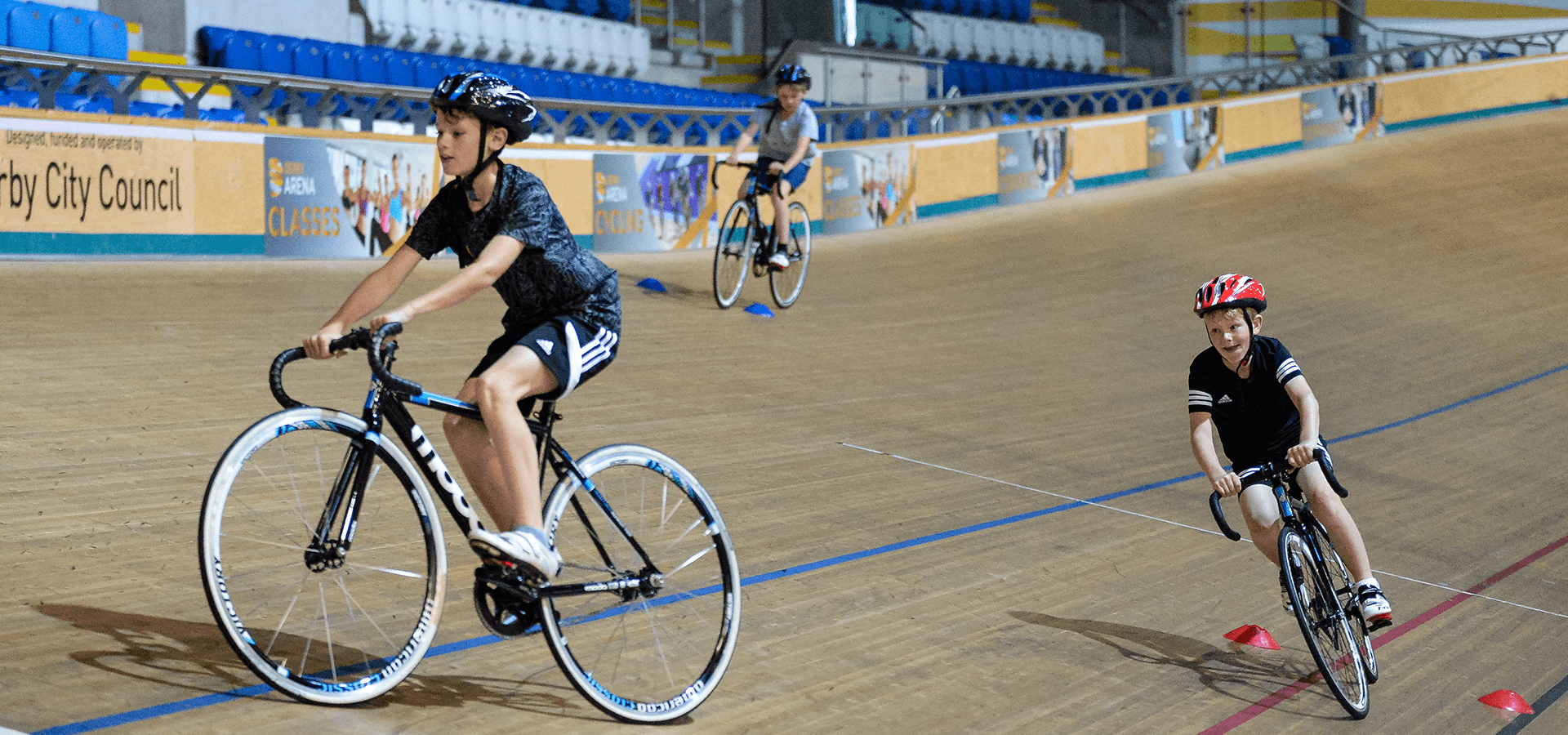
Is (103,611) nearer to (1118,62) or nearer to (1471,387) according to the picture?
(1471,387)

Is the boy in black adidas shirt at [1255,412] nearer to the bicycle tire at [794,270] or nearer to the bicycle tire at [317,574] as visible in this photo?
the bicycle tire at [317,574]

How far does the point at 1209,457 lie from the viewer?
3441mm

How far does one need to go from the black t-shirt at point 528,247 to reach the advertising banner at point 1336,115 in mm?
18681

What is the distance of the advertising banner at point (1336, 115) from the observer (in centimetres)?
1944

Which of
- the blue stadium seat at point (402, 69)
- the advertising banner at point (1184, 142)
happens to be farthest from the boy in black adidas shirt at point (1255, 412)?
the advertising banner at point (1184, 142)

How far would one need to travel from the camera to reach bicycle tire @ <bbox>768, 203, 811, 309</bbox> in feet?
29.3

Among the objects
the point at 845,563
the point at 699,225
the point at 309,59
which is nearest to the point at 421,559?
the point at 845,563

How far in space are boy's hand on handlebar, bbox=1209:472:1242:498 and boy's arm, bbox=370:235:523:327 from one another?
5.89 feet

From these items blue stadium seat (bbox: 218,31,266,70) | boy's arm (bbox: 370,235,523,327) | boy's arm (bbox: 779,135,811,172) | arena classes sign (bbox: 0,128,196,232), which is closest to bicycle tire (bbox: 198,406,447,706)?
boy's arm (bbox: 370,235,523,327)

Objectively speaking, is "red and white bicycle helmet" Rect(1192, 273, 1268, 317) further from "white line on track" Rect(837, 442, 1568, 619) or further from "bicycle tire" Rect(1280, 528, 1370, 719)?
"white line on track" Rect(837, 442, 1568, 619)

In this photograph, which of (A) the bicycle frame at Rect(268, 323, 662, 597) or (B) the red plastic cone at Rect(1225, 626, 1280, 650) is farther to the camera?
(B) the red plastic cone at Rect(1225, 626, 1280, 650)

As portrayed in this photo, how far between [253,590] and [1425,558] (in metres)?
4.02

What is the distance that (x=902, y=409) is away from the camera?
6.55 metres

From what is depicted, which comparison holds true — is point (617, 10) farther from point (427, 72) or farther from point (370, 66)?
point (370, 66)
